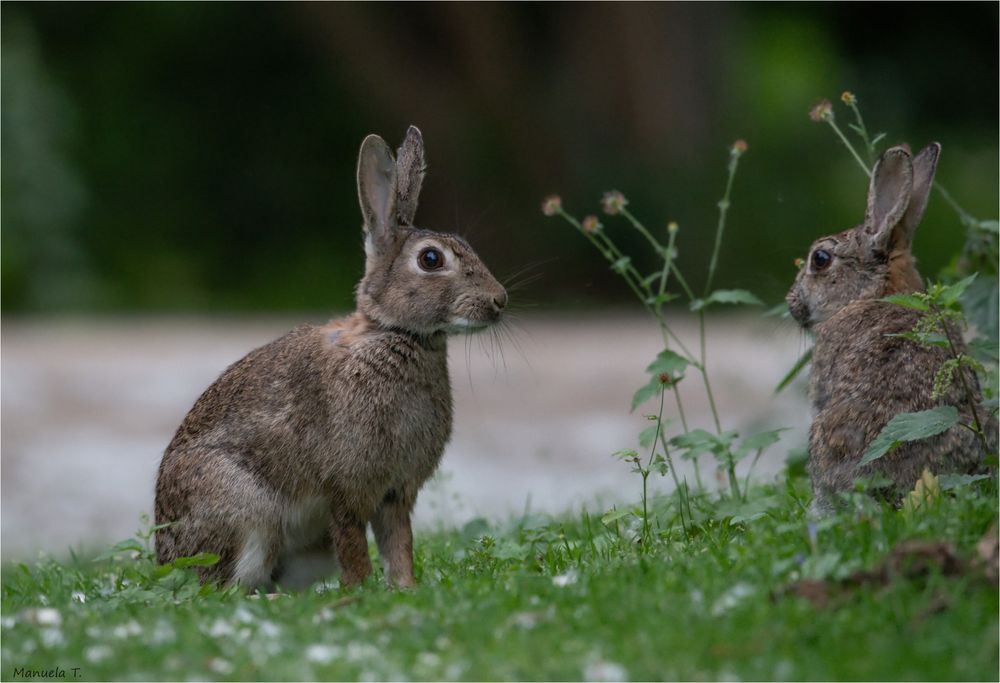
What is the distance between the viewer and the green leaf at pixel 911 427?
5223 mm

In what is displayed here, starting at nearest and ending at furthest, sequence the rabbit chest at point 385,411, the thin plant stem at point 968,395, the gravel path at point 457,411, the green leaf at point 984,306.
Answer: the thin plant stem at point 968,395
the rabbit chest at point 385,411
the green leaf at point 984,306
the gravel path at point 457,411

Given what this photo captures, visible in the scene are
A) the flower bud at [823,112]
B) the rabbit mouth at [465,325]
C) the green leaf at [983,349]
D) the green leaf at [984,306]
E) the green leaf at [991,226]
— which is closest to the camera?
the rabbit mouth at [465,325]

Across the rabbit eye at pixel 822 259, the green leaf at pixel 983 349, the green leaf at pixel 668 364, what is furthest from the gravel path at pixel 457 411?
the green leaf at pixel 983 349

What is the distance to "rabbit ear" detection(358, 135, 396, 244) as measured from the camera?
611 centimetres

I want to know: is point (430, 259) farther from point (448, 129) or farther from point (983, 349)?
point (448, 129)

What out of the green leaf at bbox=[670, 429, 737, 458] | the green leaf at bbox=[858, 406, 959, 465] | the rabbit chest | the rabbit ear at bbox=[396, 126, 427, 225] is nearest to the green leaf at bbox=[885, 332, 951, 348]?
the green leaf at bbox=[858, 406, 959, 465]

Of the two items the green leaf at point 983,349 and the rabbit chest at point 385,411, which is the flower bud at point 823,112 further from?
the rabbit chest at point 385,411

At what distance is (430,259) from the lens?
6078 mm

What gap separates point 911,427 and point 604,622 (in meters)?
1.54

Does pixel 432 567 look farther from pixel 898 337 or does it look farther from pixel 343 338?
pixel 898 337

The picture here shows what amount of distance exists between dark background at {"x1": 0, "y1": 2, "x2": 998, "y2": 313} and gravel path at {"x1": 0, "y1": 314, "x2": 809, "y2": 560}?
1521 millimetres

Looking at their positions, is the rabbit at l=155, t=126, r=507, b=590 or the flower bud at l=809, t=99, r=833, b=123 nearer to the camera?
the rabbit at l=155, t=126, r=507, b=590

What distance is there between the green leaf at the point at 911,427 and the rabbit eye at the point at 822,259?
49.4 inches

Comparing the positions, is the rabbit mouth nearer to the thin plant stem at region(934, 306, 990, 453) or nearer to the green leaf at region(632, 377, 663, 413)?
the green leaf at region(632, 377, 663, 413)
